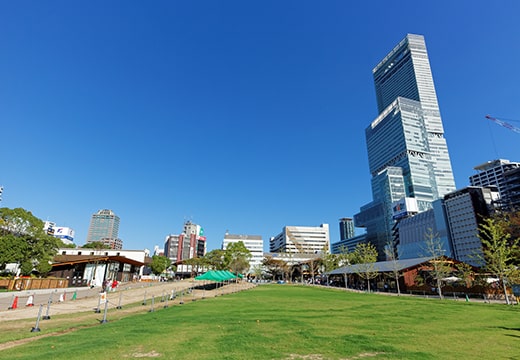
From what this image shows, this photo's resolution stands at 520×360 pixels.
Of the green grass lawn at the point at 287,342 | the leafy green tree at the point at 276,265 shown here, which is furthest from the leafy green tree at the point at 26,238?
the leafy green tree at the point at 276,265

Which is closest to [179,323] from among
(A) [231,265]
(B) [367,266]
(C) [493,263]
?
(C) [493,263]

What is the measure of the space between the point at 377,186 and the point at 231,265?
139 m

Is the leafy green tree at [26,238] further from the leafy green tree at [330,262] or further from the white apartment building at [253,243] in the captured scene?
the white apartment building at [253,243]

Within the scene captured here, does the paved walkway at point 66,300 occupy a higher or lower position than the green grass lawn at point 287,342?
lower

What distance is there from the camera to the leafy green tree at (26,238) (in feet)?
146

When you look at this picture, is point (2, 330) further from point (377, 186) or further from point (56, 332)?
point (377, 186)

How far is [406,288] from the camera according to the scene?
47000mm

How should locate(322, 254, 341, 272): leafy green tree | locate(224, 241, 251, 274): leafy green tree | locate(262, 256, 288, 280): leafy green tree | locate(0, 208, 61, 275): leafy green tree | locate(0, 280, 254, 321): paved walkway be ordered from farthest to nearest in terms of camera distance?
locate(262, 256, 288, 280): leafy green tree, locate(322, 254, 341, 272): leafy green tree, locate(224, 241, 251, 274): leafy green tree, locate(0, 208, 61, 275): leafy green tree, locate(0, 280, 254, 321): paved walkway

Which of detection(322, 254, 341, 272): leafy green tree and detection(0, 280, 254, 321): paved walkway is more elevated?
detection(322, 254, 341, 272): leafy green tree

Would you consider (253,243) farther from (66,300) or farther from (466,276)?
(66,300)

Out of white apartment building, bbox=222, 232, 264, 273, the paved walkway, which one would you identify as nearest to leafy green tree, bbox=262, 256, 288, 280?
white apartment building, bbox=222, 232, 264, 273

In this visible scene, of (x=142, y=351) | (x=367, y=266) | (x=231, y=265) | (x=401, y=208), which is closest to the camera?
(x=142, y=351)

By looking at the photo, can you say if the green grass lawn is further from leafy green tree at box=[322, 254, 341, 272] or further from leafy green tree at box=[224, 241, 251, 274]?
leafy green tree at box=[322, 254, 341, 272]

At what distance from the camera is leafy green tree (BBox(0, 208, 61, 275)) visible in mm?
44406
